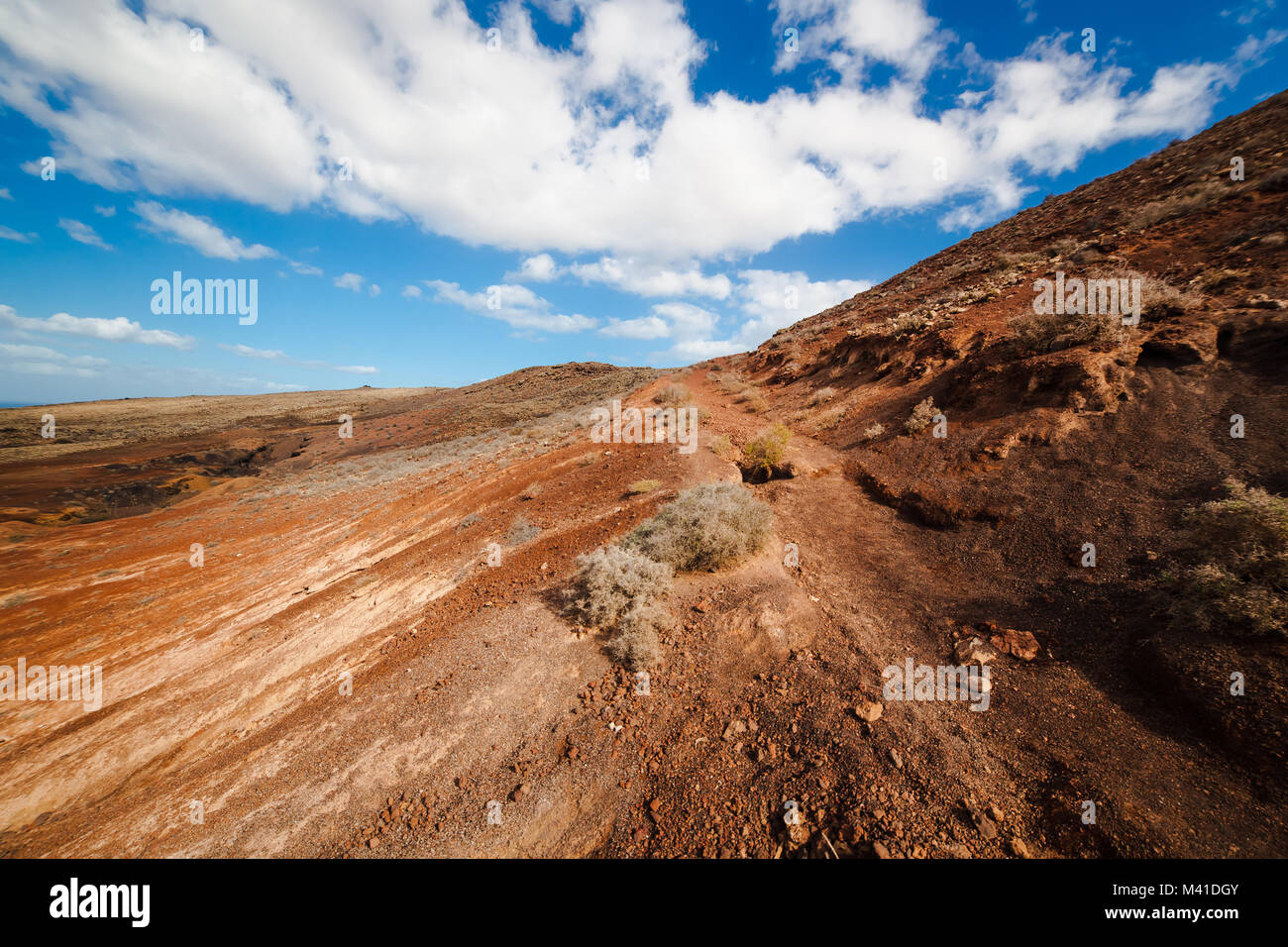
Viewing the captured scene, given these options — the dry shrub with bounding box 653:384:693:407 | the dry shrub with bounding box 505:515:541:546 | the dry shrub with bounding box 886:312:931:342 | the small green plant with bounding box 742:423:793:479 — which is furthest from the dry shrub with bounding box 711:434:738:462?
the dry shrub with bounding box 886:312:931:342

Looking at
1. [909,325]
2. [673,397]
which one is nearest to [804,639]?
[909,325]

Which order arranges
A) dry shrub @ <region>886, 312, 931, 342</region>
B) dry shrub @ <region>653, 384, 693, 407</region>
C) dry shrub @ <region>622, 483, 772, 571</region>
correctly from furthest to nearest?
1. dry shrub @ <region>653, 384, 693, 407</region>
2. dry shrub @ <region>886, 312, 931, 342</region>
3. dry shrub @ <region>622, 483, 772, 571</region>

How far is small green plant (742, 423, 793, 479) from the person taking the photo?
9984 millimetres

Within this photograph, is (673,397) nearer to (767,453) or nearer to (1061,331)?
(767,453)

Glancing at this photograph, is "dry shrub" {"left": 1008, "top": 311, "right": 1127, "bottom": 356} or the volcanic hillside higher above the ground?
"dry shrub" {"left": 1008, "top": 311, "right": 1127, "bottom": 356}

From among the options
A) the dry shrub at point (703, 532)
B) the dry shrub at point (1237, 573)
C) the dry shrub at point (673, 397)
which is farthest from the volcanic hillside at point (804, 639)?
the dry shrub at point (673, 397)

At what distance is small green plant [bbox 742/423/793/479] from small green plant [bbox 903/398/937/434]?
2779 millimetres

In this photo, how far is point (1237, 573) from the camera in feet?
13.1

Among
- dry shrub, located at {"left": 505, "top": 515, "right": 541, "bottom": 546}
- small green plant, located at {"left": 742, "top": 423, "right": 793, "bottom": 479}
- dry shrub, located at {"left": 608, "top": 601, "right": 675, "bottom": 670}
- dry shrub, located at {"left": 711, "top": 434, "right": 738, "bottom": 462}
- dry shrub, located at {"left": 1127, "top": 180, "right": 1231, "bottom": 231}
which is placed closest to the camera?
dry shrub, located at {"left": 608, "top": 601, "right": 675, "bottom": 670}

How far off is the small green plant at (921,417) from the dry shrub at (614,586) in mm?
7538

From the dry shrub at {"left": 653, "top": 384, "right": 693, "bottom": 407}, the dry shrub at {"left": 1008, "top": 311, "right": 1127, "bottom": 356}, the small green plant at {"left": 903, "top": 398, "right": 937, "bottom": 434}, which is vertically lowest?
the small green plant at {"left": 903, "top": 398, "right": 937, "bottom": 434}

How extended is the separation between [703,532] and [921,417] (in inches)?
279

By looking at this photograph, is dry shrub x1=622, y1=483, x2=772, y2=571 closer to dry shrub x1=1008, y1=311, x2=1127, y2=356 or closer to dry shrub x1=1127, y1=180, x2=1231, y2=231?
dry shrub x1=1008, y1=311, x2=1127, y2=356
